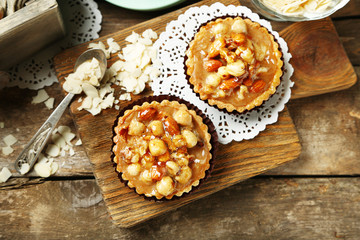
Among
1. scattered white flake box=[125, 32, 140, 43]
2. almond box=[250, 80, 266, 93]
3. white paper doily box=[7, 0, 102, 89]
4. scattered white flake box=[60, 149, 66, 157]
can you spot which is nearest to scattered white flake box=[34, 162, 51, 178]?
scattered white flake box=[60, 149, 66, 157]

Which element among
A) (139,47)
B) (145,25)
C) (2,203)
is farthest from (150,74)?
(2,203)

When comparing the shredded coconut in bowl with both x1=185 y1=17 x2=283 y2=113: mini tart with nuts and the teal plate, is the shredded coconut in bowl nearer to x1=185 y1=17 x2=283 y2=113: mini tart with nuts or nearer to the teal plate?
x1=185 y1=17 x2=283 y2=113: mini tart with nuts

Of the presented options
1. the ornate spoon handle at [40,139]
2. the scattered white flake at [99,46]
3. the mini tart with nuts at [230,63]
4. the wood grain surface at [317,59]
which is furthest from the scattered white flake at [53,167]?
the wood grain surface at [317,59]

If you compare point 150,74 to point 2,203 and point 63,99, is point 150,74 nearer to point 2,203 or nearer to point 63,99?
point 63,99

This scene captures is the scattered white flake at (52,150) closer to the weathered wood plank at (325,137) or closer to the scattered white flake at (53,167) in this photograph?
the scattered white flake at (53,167)

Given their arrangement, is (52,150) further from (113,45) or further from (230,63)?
(230,63)

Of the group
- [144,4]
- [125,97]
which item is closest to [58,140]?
[125,97]
